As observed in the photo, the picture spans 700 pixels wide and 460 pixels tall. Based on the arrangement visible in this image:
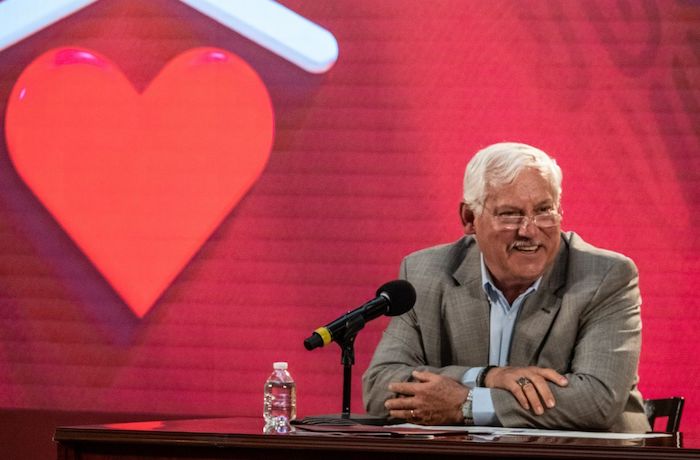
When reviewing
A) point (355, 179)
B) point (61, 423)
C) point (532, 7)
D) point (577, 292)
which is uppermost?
point (532, 7)

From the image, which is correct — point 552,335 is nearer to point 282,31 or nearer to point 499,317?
point 499,317

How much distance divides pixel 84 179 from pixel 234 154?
0.55m

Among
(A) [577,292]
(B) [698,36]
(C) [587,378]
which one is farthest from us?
(B) [698,36]

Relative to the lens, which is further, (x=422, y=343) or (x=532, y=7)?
(x=532, y=7)

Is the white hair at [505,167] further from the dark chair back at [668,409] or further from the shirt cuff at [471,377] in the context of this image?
the dark chair back at [668,409]

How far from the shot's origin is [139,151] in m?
3.85

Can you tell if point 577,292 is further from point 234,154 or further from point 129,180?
point 129,180

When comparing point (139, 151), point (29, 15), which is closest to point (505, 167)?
point (139, 151)

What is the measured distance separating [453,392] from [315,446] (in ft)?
2.37

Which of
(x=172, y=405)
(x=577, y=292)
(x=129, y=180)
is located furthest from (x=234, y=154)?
(x=577, y=292)

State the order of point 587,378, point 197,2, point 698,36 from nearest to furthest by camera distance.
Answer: point 587,378, point 698,36, point 197,2

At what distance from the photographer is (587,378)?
2725 millimetres

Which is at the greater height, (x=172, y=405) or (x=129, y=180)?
(x=129, y=180)

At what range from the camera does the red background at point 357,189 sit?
3627 mm
